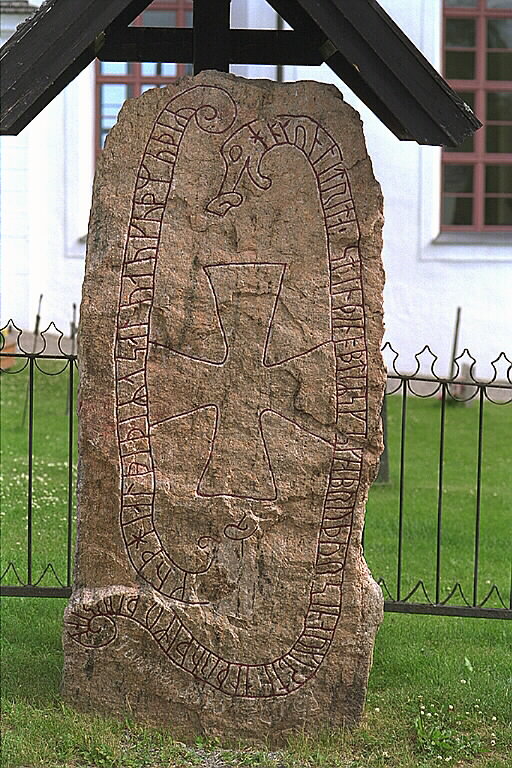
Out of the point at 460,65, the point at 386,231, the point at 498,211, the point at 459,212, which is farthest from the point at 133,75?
the point at 498,211

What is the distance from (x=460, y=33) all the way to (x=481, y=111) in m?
0.90

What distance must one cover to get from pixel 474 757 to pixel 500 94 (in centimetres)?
1008

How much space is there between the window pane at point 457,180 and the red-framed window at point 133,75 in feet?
10.6

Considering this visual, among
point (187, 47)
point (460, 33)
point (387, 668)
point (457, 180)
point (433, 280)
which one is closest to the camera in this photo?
point (187, 47)

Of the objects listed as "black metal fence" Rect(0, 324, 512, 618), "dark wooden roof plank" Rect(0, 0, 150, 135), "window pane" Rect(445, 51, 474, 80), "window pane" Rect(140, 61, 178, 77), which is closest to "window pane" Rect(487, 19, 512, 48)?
"window pane" Rect(445, 51, 474, 80)

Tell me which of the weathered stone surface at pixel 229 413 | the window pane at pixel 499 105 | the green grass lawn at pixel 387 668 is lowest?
the green grass lawn at pixel 387 668

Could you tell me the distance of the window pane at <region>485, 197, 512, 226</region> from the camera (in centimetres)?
1318

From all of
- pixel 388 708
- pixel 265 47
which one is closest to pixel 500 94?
pixel 265 47

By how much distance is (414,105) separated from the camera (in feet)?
13.0

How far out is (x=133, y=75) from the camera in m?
13.4

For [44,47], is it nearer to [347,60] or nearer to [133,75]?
[347,60]

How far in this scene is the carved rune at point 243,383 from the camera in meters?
4.25

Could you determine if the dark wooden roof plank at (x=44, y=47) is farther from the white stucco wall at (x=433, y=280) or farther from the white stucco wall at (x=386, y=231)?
the white stucco wall at (x=433, y=280)

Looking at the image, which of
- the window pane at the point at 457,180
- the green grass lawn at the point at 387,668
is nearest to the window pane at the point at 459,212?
the window pane at the point at 457,180
